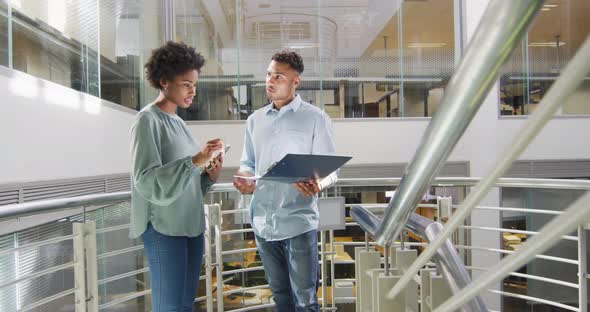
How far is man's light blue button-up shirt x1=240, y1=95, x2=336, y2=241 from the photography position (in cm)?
179

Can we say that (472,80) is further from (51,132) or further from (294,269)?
(51,132)

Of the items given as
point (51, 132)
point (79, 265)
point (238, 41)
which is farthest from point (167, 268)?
point (238, 41)

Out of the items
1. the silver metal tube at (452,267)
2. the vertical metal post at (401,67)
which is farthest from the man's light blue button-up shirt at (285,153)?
the vertical metal post at (401,67)

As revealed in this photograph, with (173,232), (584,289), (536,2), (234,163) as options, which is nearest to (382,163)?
(234,163)

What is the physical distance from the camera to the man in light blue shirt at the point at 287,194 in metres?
1.78

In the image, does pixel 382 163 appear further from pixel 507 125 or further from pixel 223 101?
pixel 223 101

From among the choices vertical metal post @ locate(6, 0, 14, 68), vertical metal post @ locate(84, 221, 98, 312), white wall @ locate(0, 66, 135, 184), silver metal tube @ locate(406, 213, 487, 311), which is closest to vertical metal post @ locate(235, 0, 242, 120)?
white wall @ locate(0, 66, 135, 184)

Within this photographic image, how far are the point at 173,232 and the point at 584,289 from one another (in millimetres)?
1582

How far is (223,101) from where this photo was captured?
5.94m

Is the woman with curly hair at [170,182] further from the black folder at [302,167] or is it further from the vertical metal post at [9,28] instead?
the vertical metal post at [9,28]

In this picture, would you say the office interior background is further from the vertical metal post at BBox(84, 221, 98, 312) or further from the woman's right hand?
the woman's right hand

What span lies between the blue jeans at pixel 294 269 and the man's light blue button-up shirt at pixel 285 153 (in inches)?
1.7

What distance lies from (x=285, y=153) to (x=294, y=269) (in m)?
0.43

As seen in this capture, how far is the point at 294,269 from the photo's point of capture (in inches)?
69.9
